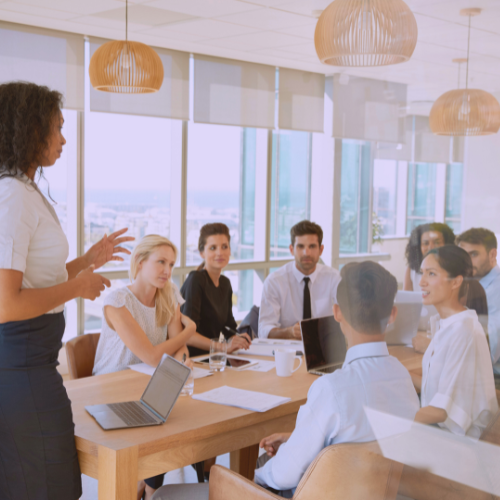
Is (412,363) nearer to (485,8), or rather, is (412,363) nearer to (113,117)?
(485,8)

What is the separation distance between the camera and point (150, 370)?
7.85ft

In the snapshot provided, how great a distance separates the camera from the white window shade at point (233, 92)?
568 centimetres

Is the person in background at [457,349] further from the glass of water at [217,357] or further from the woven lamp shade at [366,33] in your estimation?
the glass of water at [217,357]

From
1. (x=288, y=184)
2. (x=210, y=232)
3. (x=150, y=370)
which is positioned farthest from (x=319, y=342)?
(x=288, y=184)

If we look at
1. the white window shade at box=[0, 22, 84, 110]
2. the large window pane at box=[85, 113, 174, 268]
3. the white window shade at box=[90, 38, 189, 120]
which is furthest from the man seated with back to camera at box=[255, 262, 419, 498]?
the large window pane at box=[85, 113, 174, 268]

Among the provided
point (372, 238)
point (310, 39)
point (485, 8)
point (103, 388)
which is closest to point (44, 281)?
point (103, 388)

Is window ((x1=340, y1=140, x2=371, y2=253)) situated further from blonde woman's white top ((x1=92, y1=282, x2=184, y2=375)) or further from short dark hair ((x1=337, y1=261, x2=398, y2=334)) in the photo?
blonde woman's white top ((x1=92, y1=282, x2=184, y2=375))

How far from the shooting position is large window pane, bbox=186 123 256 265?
19.9 ft

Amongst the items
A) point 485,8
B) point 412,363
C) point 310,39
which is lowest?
point 412,363

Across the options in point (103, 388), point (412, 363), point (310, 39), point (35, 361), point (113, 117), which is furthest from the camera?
point (113, 117)

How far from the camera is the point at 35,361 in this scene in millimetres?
1559

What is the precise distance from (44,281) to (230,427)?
2.40 ft

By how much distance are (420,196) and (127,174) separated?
465cm

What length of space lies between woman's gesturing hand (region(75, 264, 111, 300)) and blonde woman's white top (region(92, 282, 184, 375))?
752mm
